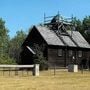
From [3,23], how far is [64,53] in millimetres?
19245

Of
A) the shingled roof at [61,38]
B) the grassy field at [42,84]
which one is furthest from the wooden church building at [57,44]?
the grassy field at [42,84]

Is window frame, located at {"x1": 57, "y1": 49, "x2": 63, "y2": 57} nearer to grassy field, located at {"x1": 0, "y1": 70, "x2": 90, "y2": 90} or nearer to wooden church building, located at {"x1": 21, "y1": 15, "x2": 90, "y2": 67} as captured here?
wooden church building, located at {"x1": 21, "y1": 15, "x2": 90, "y2": 67}

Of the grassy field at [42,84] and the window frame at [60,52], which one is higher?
the window frame at [60,52]

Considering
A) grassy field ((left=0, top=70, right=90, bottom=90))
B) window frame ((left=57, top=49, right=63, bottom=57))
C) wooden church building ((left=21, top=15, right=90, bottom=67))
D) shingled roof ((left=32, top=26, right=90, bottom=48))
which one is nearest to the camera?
grassy field ((left=0, top=70, right=90, bottom=90))

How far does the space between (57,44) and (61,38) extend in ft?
8.38

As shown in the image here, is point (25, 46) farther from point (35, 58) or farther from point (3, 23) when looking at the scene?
point (3, 23)

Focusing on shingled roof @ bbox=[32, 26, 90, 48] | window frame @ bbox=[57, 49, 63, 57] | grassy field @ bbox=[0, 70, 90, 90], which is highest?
shingled roof @ bbox=[32, 26, 90, 48]

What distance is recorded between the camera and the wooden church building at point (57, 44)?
64812mm

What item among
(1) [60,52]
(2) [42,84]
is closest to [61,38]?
(1) [60,52]

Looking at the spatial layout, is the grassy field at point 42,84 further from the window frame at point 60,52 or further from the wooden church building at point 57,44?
the window frame at point 60,52

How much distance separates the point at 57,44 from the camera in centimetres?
6438

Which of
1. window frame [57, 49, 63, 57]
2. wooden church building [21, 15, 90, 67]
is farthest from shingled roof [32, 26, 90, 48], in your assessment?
window frame [57, 49, 63, 57]

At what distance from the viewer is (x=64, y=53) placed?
67.3 meters

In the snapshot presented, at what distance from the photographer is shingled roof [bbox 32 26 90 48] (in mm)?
64312
